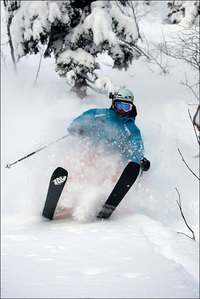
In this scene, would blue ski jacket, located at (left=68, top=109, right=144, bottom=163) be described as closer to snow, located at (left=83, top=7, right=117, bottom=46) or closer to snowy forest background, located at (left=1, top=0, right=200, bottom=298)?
snowy forest background, located at (left=1, top=0, right=200, bottom=298)

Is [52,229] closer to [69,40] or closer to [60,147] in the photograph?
[60,147]

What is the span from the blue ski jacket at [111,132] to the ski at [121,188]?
Result: 76 cm

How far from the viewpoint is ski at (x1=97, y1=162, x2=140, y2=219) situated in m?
5.40

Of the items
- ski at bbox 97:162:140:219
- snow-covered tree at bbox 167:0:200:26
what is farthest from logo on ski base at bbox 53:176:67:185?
snow-covered tree at bbox 167:0:200:26

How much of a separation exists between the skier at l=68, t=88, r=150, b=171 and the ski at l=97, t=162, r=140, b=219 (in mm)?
731

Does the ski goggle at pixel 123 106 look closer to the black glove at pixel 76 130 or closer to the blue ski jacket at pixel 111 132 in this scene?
the blue ski jacket at pixel 111 132

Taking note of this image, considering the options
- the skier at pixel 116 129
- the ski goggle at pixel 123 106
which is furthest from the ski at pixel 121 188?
the ski goggle at pixel 123 106

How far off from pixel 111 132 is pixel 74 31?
5.91 metres

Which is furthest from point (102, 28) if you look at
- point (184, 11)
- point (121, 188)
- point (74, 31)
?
point (184, 11)

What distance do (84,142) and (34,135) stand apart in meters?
4.93

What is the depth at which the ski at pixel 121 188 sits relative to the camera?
17.7ft

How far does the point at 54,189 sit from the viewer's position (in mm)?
5461

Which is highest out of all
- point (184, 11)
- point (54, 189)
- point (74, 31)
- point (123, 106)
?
point (184, 11)

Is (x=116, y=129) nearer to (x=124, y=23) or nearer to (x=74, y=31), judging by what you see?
(x=124, y=23)
